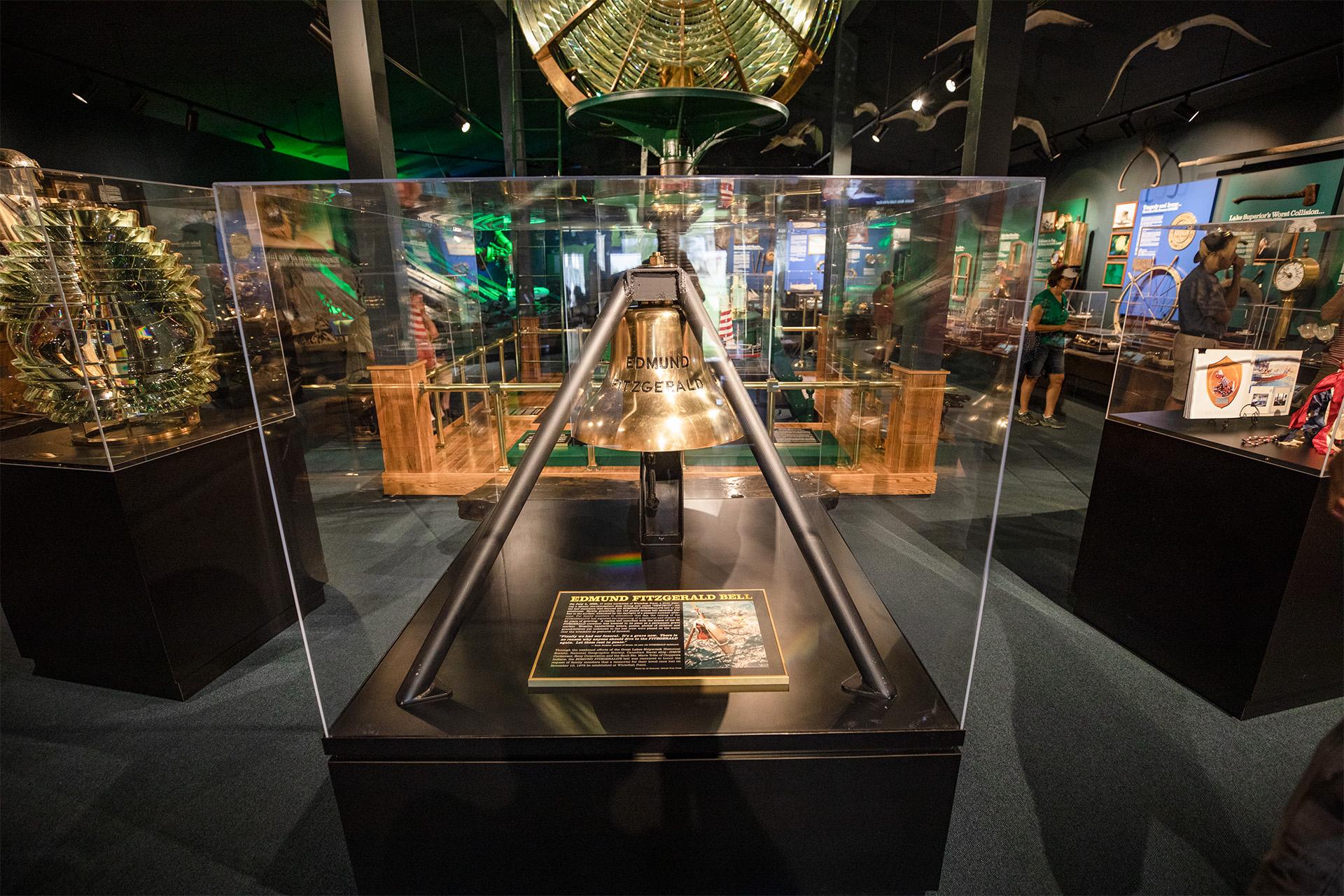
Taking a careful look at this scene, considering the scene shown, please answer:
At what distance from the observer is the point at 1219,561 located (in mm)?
2291

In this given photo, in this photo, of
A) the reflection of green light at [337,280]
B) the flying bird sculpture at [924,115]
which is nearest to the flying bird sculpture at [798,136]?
the flying bird sculpture at [924,115]

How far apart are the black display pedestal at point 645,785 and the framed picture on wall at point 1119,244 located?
346 inches

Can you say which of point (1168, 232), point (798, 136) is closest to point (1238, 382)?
point (1168, 232)

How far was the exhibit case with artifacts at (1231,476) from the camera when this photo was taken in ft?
6.91

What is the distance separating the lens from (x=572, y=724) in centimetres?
123

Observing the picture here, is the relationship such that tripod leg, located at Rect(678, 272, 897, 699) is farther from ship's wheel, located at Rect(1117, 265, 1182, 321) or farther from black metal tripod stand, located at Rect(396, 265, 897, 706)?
ship's wheel, located at Rect(1117, 265, 1182, 321)

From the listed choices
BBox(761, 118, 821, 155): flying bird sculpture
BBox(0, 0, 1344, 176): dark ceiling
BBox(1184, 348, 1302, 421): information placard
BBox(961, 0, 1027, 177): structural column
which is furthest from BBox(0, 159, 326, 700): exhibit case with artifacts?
BBox(761, 118, 821, 155): flying bird sculpture

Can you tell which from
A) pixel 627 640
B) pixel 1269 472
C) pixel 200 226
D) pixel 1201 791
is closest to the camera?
pixel 627 640

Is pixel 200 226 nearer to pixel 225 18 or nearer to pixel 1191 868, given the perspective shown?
pixel 225 18

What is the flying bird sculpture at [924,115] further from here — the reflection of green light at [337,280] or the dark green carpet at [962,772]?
the reflection of green light at [337,280]

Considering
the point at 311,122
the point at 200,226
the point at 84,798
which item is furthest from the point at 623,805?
the point at 311,122

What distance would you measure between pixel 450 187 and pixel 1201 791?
3079 millimetres

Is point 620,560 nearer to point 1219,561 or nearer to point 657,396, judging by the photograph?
point 657,396

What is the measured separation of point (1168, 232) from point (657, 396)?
5888mm
